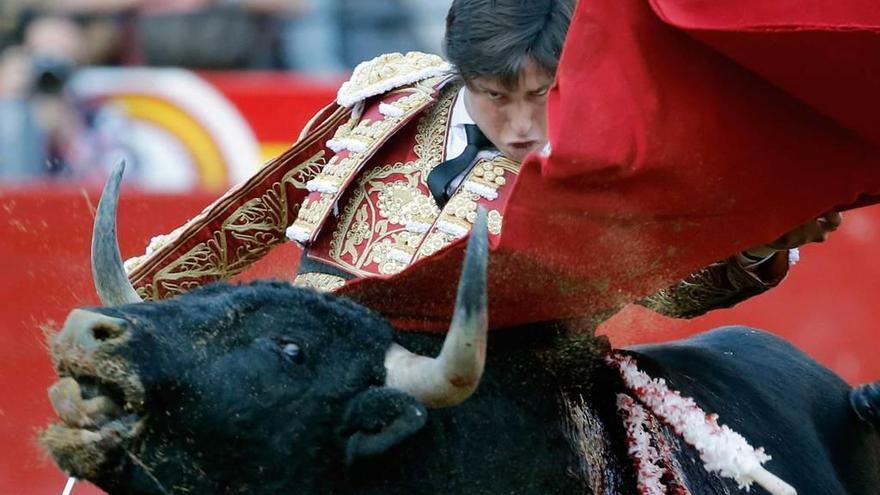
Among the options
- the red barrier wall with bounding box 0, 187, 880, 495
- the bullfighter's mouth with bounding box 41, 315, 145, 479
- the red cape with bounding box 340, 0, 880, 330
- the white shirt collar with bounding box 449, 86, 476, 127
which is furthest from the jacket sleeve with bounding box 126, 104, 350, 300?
the bullfighter's mouth with bounding box 41, 315, 145, 479

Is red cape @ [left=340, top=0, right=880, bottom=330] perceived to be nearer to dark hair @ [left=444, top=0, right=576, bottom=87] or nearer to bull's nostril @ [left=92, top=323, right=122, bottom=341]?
dark hair @ [left=444, top=0, right=576, bottom=87]

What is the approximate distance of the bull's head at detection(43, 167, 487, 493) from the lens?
2576 millimetres

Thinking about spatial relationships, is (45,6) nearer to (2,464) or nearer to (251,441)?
(2,464)

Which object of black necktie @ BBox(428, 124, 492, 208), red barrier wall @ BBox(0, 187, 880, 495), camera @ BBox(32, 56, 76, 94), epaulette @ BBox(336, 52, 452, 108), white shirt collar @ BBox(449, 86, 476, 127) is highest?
epaulette @ BBox(336, 52, 452, 108)

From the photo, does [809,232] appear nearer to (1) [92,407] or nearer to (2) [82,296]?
(1) [92,407]

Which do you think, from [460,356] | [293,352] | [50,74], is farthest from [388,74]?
[50,74]

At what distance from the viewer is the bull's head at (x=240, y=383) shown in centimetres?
258

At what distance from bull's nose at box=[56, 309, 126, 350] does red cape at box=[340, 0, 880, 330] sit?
52 cm

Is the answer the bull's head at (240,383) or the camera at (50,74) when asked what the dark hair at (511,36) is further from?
the camera at (50,74)

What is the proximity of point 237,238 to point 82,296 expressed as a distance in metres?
0.91

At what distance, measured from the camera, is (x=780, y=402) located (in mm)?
3609

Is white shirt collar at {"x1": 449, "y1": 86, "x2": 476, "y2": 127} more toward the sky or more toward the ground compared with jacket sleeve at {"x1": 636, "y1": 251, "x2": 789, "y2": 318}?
more toward the sky

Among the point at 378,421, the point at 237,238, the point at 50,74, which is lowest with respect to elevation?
the point at 50,74

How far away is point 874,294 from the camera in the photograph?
6.30 m
